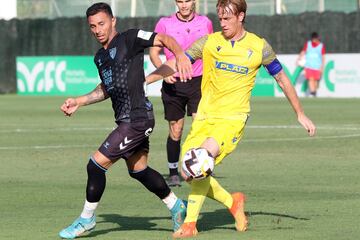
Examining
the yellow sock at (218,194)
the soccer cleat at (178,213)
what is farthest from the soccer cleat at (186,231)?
the yellow sock at (218,194)

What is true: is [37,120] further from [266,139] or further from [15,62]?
[15,62]

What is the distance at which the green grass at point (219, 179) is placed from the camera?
10547 mm

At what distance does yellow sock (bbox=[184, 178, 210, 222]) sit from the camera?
10078 millimetres

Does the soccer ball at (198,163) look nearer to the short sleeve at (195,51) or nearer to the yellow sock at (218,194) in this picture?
the yellow sock at (218,194)

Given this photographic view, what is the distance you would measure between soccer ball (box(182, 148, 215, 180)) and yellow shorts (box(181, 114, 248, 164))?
19 cm

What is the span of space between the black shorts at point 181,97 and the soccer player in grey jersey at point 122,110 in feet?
13.3

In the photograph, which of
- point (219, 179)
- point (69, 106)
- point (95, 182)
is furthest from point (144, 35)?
point (219, 179)

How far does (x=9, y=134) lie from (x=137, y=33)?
40.0 ft

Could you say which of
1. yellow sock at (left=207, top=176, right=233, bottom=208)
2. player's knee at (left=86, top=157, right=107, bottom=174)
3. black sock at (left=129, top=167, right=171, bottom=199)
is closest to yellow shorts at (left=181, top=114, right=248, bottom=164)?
yellow sock at (left=207, top=176, right=233, bottom=208)

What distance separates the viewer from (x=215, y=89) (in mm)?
10398

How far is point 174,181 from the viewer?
14.2 meters

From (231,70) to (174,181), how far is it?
409cm

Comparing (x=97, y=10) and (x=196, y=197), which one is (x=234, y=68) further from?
(x=97, y=10)

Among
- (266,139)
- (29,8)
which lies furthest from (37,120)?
(29,8)
